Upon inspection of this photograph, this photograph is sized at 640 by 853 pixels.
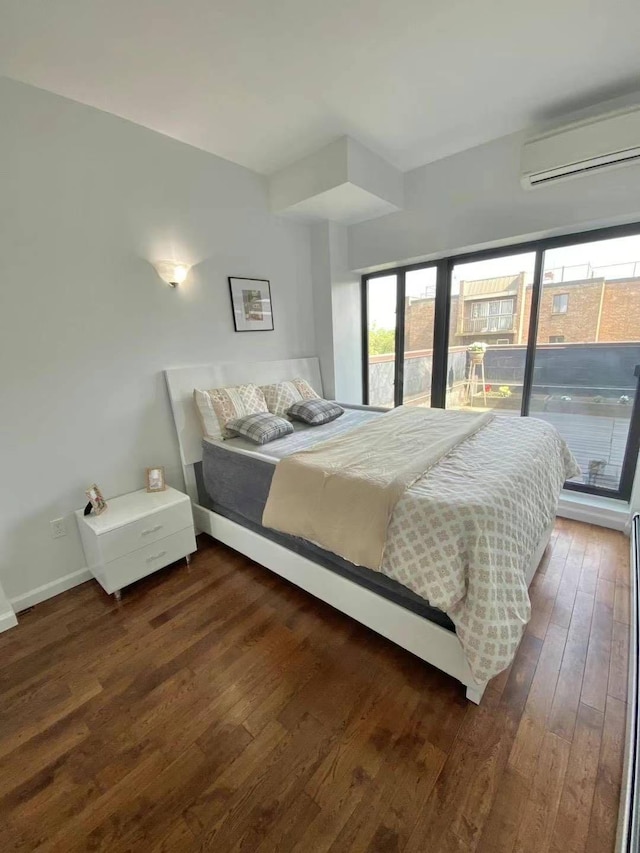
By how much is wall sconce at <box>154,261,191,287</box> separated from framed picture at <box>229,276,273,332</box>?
0.46 metres

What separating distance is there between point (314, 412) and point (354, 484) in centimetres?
131

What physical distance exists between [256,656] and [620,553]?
92.5 inches

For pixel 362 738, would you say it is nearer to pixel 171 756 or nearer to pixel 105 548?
pixel 171 756

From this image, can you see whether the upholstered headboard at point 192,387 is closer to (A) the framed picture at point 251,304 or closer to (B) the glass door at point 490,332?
(A) the framed picture at point 251,304

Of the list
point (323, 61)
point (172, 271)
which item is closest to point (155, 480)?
point (172, 271)

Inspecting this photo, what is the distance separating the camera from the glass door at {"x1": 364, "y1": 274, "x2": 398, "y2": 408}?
12.0 ft

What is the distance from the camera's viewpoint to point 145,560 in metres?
2.08

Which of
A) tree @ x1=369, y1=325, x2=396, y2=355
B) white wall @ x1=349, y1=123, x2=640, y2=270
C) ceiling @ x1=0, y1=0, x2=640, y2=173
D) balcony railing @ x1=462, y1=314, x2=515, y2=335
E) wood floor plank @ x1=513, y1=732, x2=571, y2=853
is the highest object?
ceiling @ x1=0, y1=0, x2=640, y2=173

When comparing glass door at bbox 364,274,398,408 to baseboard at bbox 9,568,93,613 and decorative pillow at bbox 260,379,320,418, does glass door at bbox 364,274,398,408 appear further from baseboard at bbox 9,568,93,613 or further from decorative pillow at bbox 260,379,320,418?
baseboard at bbox 9,568,93,613

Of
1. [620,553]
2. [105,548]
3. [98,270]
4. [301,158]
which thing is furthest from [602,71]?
[105,548]

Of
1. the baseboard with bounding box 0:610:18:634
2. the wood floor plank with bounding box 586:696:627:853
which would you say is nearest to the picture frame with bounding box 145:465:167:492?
the baseboard with bounding box 0:610:18:634

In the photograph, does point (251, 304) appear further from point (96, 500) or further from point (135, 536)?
point (135, 536)

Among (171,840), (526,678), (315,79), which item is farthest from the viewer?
(315,79)

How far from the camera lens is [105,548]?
1.91 metres
